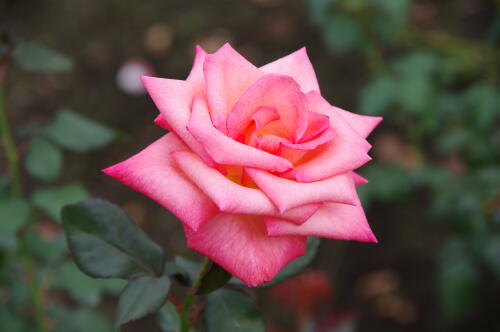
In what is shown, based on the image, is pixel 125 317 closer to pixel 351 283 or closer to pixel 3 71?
pixel 3 71

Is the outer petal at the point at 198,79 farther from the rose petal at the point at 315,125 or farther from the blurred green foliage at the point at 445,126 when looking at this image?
the blurred green foliage at the point at 445,126

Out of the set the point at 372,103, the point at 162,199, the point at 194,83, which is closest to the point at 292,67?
the point at 194,83

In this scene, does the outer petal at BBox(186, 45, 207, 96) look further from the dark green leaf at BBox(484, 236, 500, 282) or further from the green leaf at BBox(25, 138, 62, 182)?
the dark green leaf at BBox(484, 236, 500, 282)

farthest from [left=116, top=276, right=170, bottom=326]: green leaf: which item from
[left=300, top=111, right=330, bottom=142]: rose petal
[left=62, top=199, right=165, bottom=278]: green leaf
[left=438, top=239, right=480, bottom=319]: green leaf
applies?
[left=438, top=239, right=480, bottom=319]: green leaf

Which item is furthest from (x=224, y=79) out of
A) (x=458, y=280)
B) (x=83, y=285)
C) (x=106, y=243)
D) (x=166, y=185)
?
(x=458, y=280)

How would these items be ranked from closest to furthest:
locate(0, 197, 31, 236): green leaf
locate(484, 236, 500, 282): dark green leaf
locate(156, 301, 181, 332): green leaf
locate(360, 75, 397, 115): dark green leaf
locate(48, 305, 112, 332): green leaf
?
locate(156, 301, 181, 332): green leaf, locate(0, 197, 31, 236): green leaf, locate(48, 305, 112, 332): green leaf, locate(484, 236, 500, 282): dark green leaf, locate(360, 75, 397, 115): dark green leaf

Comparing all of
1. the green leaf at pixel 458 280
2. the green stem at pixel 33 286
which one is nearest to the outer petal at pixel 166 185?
the green stem at pixel 33 286

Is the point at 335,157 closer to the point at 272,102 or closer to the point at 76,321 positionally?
the point at 272,102
